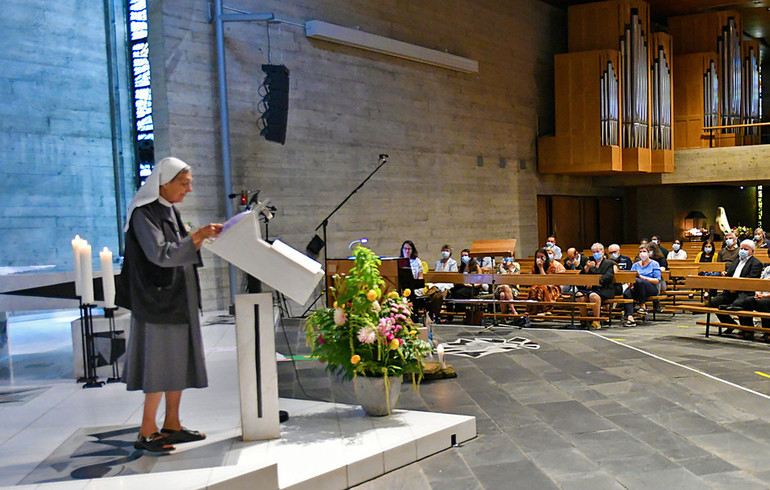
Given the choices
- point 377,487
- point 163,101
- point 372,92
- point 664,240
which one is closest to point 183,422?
point 377,487

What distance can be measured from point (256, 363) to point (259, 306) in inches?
11.4

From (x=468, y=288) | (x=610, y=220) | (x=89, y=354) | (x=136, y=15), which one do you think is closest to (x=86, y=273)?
(x=89, y=354)

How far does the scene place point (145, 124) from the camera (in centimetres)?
966

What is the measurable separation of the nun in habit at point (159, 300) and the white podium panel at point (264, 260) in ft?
0.42

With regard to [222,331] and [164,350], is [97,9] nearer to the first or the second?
[222,331]

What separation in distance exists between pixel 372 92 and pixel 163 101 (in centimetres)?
Answer: 413

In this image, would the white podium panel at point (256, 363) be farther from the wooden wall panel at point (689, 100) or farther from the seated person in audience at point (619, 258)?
the wooden wall panel at point (689, 100)

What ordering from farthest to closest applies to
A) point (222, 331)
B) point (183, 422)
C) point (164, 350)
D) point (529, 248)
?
point (529, 248)
point (222, 331)
point (183, 422)
point (164, 350)

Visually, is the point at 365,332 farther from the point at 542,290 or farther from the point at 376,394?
the point at 542,290

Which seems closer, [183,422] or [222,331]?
[183,422]

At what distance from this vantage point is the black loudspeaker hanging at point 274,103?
1023cm

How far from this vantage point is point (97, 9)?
9391 mm

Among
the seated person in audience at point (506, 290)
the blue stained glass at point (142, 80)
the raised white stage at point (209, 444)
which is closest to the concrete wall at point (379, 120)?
the blue stained glass at point (142, 80)

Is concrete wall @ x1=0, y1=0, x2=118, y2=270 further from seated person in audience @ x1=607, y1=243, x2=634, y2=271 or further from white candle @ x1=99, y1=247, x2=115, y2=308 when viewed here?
seated person in audience @ x1=607, y1=243, x2=634, y2=271
